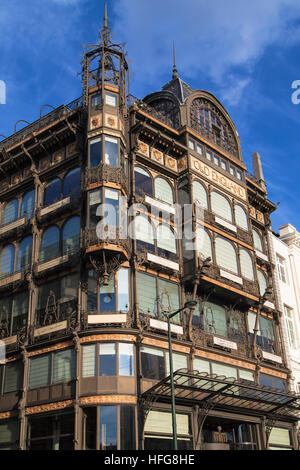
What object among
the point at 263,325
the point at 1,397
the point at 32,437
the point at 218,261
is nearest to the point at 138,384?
the point at 32,437

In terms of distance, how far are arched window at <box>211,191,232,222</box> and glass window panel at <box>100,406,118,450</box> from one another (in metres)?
17.3

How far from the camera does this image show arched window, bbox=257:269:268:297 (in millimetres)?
45537

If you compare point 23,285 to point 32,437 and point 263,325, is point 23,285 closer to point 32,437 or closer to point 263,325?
point 32,437

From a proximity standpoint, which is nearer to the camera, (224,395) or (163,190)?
(224,395)

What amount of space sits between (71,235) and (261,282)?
16838 millimetres

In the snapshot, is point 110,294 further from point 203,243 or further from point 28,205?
point 28,205

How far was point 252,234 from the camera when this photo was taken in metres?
45.2

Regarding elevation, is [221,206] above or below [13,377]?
above

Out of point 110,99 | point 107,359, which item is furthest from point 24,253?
point 110,99

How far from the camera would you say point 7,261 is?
132 ft

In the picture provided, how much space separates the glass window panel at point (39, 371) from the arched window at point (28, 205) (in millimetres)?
10425

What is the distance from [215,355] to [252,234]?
11.9 m

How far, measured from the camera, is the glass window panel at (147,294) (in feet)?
113
